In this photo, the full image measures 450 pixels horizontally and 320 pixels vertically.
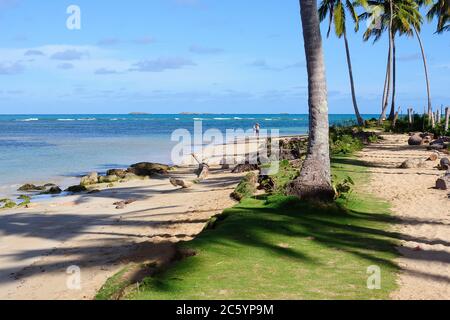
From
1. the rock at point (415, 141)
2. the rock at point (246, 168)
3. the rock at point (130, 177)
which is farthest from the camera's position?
the rock at point (415, 141)

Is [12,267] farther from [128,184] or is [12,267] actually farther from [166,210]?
[128,184]

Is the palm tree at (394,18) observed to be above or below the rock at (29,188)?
above

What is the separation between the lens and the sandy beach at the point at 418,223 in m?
6.01

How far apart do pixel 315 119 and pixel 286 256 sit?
415 cm

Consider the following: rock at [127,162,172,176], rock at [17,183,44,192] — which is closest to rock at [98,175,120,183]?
rock at [127,162,172,176]

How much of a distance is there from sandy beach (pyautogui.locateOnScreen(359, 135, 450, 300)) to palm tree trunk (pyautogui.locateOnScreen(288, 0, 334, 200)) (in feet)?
5.08

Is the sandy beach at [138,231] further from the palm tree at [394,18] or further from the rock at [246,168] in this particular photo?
the palm tree at [394,18]

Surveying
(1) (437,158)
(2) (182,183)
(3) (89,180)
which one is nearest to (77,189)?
(3) (89,180)

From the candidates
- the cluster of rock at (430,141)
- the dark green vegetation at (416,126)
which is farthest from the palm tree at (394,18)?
the cluster of rock at (430,141)

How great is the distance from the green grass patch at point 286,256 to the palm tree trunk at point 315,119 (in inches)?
17.0

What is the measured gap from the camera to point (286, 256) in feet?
23.3

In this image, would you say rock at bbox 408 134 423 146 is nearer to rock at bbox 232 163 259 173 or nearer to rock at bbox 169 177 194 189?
rock at bbox 232 163 259 173

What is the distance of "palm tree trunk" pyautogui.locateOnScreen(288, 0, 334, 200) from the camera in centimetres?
1027
